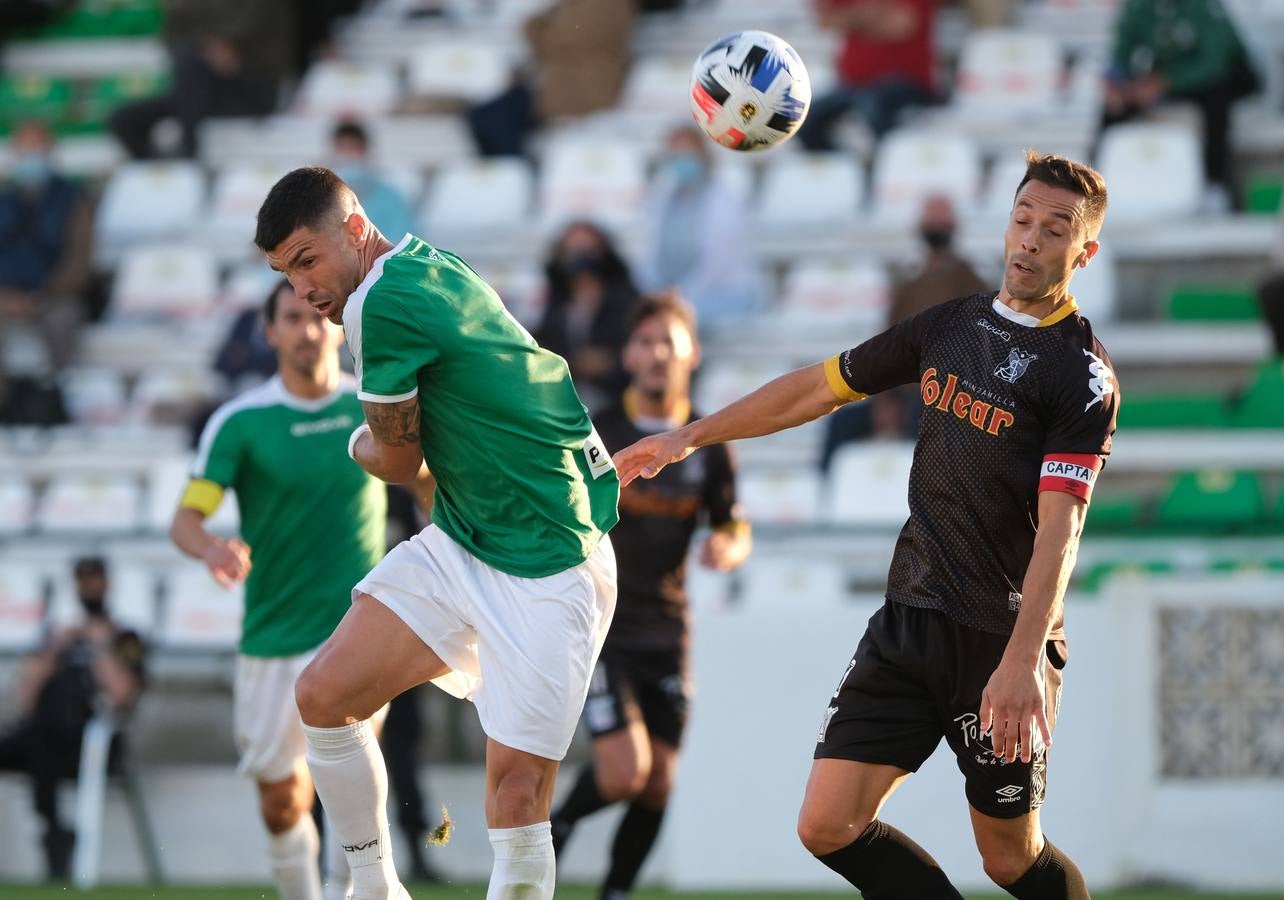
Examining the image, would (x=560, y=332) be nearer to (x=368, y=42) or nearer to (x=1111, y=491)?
(x=1111, y=491)

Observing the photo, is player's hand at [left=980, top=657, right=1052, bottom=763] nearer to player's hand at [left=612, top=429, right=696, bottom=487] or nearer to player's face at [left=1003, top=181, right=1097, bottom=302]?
player's face at [left=1003, top=181, right=1097, bottom=302]

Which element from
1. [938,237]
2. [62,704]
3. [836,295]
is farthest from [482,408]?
[836,295]

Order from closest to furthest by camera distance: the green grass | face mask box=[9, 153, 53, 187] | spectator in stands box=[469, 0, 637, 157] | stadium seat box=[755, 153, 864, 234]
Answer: the green grass → stadium seat box=[755, 153, 864, 234] → face mask box=[9, 153, 53, 187] → spectator in stands box=[469, 0, 637, 157]

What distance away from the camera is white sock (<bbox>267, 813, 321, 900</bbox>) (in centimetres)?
727

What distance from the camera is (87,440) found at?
13.4m

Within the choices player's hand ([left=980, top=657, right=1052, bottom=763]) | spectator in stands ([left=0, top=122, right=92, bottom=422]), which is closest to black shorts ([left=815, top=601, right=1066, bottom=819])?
player's hand ([left=980, top=657, right=1052, bottom=763])

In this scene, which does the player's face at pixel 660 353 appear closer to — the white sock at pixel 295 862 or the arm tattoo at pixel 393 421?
the white sock at pixel 295 862

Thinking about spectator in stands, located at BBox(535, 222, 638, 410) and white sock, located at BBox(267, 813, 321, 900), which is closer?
white sock, located at BBox(267, 813, 321, 900)

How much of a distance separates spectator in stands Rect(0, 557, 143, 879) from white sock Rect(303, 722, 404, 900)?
5170 millimetres

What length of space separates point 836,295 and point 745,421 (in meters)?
7.64

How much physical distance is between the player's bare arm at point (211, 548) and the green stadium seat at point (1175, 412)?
6.60 metres

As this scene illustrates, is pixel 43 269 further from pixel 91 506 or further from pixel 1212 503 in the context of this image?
pixel 1212 503

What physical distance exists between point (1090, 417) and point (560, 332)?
7037mm

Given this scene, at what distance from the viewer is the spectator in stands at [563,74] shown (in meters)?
15.4
